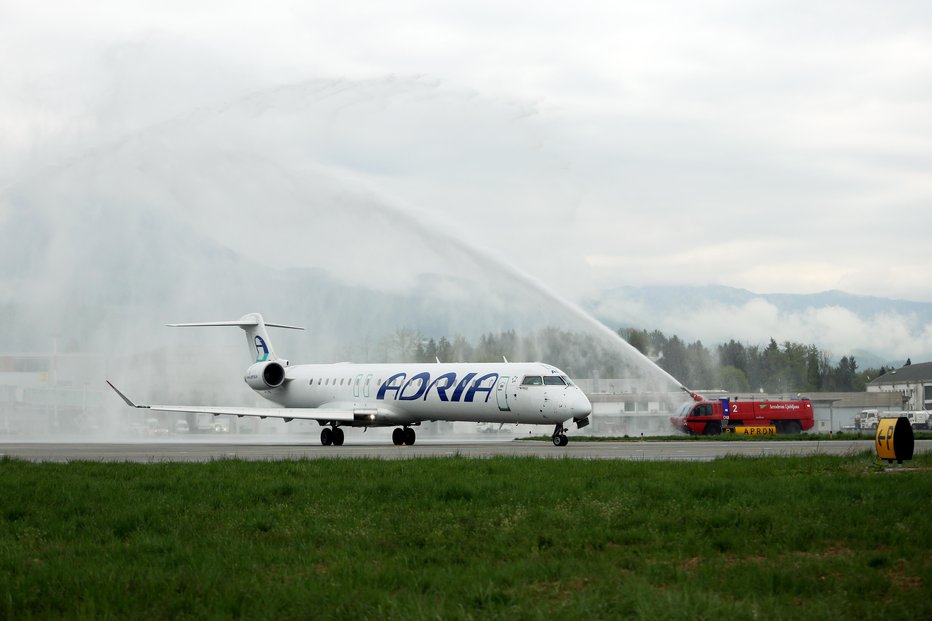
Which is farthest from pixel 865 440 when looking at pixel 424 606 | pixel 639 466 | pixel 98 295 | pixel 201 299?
pixel 201 299

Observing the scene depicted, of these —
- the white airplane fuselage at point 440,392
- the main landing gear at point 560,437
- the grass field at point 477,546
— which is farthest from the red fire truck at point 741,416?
the grass field at point 477,546

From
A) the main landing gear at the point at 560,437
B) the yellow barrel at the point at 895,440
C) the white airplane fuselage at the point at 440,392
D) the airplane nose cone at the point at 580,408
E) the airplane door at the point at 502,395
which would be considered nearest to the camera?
the yellow barrel at the point at 895,440

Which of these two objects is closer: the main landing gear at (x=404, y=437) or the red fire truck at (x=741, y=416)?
the main landing gear at (x=404, y=437)

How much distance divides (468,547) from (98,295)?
170 feet

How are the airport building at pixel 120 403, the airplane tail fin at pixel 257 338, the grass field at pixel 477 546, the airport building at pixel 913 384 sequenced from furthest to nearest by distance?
1. the airport building at pixel 913 384
2. the airport building at pixel 120 403
3. the airplane tail fin at pixel 257 338
4. the grass field at pixel 477 546

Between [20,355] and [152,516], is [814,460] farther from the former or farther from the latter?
[20,355]

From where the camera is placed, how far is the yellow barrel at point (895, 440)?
2098cm

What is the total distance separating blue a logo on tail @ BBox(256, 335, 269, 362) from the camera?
53781 mm

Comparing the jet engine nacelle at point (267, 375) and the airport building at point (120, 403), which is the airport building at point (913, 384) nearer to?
the airport building at point (120, 403)

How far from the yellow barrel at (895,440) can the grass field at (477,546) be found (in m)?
1.17

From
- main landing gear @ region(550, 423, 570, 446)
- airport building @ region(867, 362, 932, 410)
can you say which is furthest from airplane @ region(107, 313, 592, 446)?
airport building @ region(867, 362, 932, 410)

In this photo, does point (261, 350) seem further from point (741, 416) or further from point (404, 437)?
point (741, 416)

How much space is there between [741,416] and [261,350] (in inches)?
1128

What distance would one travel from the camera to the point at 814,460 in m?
23.2
